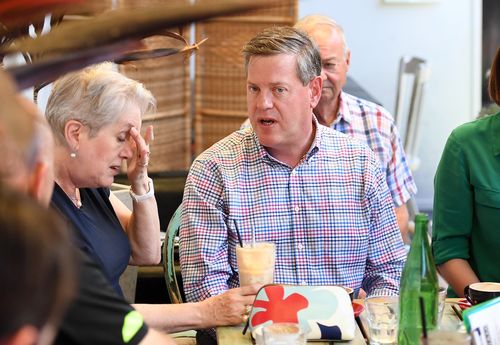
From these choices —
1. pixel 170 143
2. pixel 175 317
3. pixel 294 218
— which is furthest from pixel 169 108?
pixel 175 317

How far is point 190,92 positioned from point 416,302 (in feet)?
14.1

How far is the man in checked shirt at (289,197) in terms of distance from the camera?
108 inches

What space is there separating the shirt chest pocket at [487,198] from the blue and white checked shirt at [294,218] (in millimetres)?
260

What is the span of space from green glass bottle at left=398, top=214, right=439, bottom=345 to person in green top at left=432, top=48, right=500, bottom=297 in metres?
0.58

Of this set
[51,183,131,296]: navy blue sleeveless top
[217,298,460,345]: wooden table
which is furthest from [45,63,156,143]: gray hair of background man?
[217,298,460,345]: wooden table

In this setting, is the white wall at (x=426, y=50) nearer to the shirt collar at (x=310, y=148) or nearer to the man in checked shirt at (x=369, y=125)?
the man in checked shirt at (x=369, y=125)

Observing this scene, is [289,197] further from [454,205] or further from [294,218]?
[454,205]

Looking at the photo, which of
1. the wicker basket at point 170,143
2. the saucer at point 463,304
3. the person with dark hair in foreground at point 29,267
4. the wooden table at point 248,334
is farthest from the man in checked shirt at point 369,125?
the person with dark hair in foreground at point 29,267

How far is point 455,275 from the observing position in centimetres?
279

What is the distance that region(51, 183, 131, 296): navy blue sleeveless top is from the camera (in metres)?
2.43

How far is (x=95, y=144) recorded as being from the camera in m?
2.53

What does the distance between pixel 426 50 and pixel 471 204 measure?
14.2ft

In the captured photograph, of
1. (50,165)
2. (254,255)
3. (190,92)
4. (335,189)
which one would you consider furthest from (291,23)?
(50,165)

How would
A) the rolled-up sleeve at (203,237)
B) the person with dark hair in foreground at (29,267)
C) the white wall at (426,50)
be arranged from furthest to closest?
the white wall at (426,50)
the rolled-up sleeve at (203,237)
the person with dark hair in foreground at (29,267)
